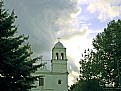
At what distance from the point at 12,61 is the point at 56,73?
117 feet

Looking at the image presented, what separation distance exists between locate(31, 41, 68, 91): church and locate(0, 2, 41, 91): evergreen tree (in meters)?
33.0

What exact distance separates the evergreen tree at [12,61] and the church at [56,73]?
33.0 meters

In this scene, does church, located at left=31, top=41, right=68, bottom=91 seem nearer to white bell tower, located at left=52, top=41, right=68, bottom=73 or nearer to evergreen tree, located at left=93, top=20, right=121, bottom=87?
white bell tower, located at left=52, top=41, right=68, bottom=73

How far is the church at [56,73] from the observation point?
55.7 m

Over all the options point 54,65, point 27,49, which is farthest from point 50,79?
point 27,49

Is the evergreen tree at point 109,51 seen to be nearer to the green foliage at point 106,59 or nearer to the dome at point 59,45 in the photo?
the green foliage at point 106,59

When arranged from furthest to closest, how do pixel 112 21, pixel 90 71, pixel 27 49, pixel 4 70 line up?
1. pixel 112 21
2. pixel 90 71
3. pixel 27 49
4. pixel 4 70

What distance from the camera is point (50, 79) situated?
185 feet

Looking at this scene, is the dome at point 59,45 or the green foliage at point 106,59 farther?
the dome at point 59,45

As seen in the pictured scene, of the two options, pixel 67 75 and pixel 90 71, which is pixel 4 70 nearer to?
pixel 90 71

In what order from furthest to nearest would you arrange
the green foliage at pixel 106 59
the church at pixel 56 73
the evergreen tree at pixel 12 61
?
the church at pixel 56 73, the green foliage at pixel 106 59, the evergreen tree at pixel 12 61

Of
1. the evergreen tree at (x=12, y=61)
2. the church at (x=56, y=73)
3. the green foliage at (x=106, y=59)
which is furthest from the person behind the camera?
the church at (x=56, y=73)

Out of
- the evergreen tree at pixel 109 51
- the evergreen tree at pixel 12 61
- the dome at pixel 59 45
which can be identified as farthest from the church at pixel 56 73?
the evergreen tree at pixel 12 61

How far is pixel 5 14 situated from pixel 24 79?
4596mm
